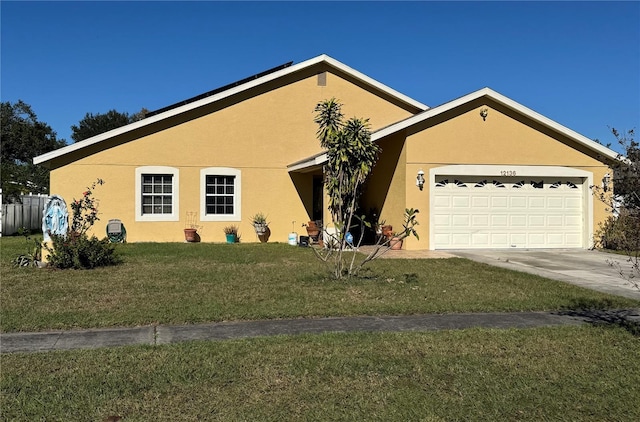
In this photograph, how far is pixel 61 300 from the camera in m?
7.65

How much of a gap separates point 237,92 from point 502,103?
868 cm

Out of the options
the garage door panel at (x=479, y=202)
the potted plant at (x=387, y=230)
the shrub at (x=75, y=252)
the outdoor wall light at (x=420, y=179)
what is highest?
the outdoor wall light at (x=420, y=179)

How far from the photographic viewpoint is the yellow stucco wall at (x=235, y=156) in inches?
663

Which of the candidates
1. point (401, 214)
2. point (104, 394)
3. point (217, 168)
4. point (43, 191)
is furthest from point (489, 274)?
point (43, 191)

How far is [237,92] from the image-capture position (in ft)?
58.2

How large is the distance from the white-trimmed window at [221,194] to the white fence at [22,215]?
9508 mm

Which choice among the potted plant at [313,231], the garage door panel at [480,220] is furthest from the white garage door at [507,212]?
the potted plant at [313,231]

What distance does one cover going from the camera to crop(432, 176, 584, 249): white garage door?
1559 centimetres

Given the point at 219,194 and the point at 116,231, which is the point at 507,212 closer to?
the point at 219,194

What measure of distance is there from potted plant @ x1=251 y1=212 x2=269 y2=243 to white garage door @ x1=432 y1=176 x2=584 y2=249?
591cm

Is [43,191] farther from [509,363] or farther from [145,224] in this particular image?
[509,363]

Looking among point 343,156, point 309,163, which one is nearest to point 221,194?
point 309,163

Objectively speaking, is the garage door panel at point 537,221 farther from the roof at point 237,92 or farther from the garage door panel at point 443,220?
the roof at point 237,92

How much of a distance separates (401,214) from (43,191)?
27.7 meters
